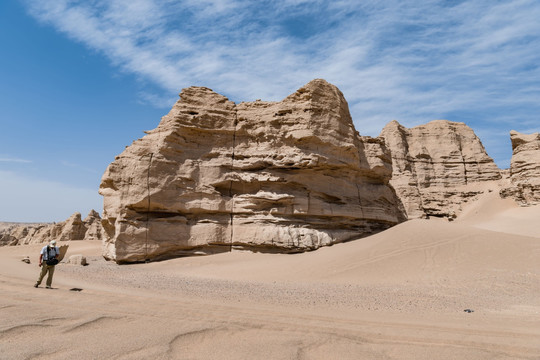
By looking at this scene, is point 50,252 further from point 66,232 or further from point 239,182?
point 66,232

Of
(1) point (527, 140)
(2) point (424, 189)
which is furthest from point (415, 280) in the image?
(2) point (424, 189)

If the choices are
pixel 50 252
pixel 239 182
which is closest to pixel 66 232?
pixel 239 182

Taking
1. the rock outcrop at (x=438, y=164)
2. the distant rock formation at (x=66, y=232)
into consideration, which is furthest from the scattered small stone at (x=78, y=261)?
the rock outcrop at (x=438, y=164)

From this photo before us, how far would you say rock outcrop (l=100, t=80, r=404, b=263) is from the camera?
16812 millimetres

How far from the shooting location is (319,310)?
6.89m

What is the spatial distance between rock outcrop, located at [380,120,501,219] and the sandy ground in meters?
37.1

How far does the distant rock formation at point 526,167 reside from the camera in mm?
36938

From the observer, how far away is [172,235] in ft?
55.0

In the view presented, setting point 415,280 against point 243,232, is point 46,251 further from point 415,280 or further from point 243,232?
point 415,280

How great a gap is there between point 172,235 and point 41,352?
13.7 meters

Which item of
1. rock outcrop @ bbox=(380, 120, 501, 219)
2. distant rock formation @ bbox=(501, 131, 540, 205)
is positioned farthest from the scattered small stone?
rock outcrop @ bbox=(380, 120, 501, 219)

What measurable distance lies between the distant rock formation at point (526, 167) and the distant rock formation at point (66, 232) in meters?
45.7

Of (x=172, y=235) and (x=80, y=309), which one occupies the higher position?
(x=172, y=235)

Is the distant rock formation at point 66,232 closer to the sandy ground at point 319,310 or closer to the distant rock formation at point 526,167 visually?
the sandy ground at point 319,310
